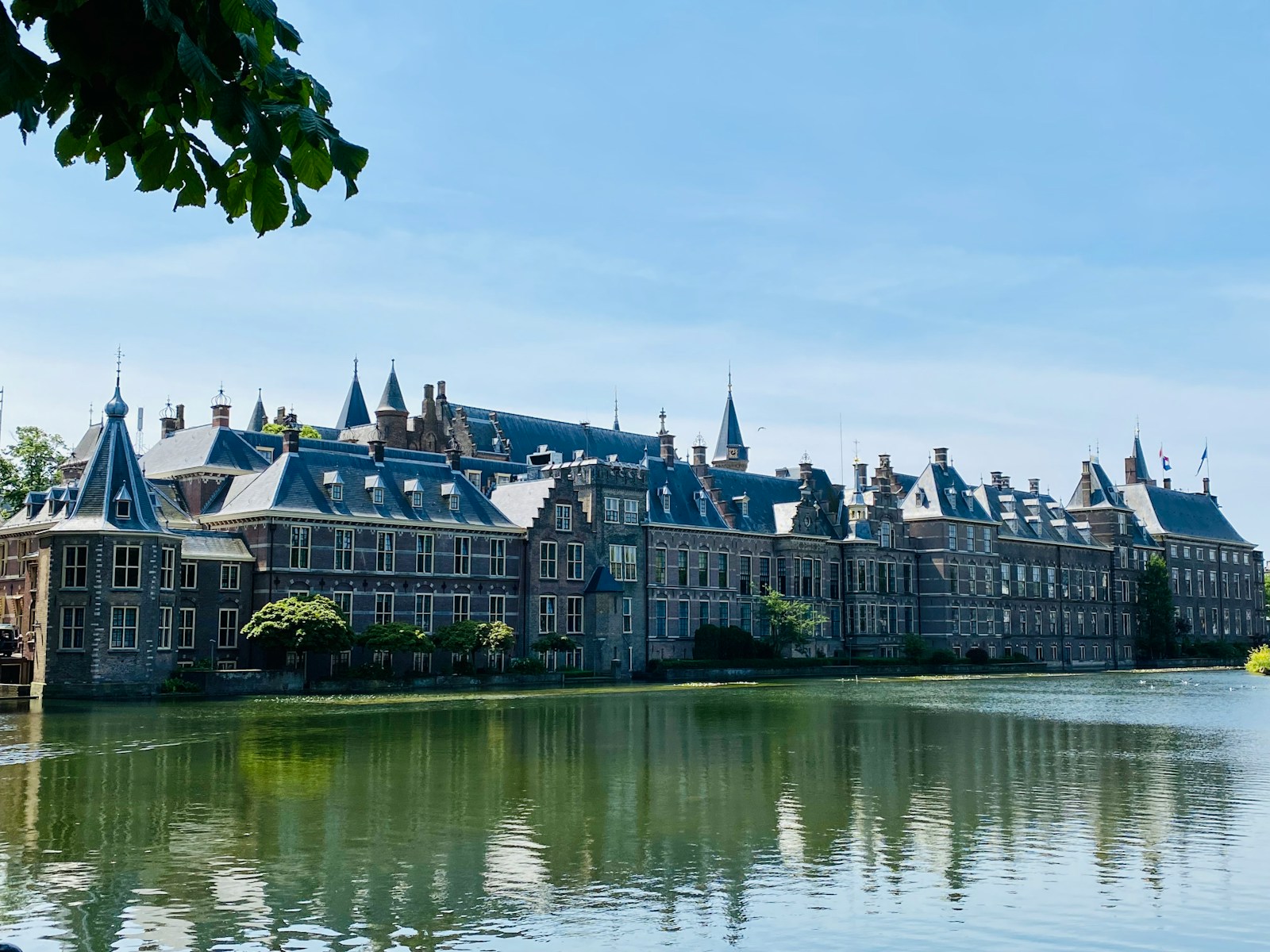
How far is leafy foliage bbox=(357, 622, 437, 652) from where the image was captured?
6181 cm

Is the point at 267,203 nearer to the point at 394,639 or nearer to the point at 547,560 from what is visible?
the point at 394,639

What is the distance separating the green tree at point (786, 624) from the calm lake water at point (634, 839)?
47.3m

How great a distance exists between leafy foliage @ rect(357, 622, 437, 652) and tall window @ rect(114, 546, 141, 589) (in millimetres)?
10307

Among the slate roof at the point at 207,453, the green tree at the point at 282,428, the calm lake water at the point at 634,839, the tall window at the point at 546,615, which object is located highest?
the green tree at the point at 282,428

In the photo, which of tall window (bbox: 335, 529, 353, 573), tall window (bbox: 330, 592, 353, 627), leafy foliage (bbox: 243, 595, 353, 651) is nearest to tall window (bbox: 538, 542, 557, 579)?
tall window (bbox: 335, 529, 353, 573)

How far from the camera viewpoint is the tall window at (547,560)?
73000 millimetres

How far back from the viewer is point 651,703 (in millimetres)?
51781

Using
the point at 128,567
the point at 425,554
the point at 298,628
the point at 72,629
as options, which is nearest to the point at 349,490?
the point at 425,554

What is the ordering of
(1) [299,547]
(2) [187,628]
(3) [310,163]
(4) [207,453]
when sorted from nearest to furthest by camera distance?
(3) [310,163], (2) [187,628], (1) [299,547], (4) [207,453]

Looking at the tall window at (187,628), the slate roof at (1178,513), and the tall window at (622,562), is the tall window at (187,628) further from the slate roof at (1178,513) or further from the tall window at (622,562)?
the slate roof at (1178,513)

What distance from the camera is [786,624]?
84.5 m

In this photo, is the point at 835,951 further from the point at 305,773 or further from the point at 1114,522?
the point at 1114,522

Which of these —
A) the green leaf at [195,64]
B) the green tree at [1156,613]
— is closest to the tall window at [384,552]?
the green leaf at [195,64]

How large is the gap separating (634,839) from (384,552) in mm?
48830
